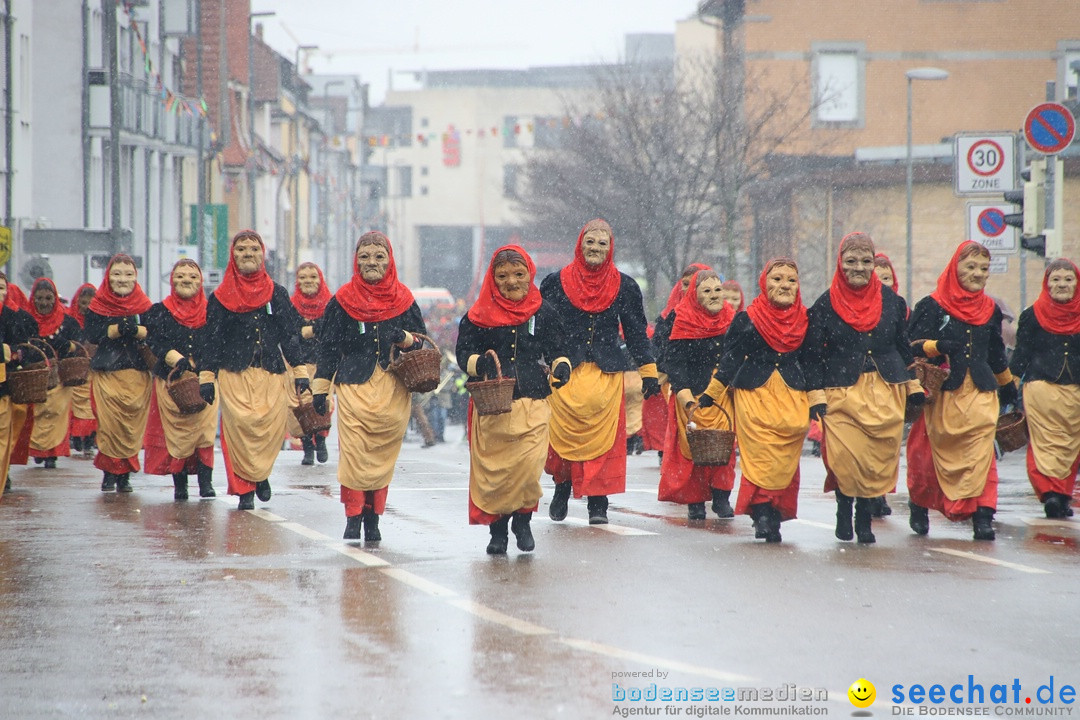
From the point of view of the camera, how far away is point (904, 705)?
6.09 metres

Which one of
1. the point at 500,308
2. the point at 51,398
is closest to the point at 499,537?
the point at 500,308

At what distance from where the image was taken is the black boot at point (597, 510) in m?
11.7

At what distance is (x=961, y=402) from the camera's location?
10922 millimetres

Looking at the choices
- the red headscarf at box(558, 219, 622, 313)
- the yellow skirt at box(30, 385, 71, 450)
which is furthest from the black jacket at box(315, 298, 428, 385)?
the yellow skirt at box(30, 385, 71, 450)

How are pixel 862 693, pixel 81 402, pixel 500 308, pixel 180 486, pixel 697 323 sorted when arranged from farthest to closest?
pixel 81 402
pixel 180 486
pixel 697 323
pixel 500 308
pixel 862 693

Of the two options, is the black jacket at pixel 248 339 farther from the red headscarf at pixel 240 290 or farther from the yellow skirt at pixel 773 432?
the yellow skirt at pixel 773 432

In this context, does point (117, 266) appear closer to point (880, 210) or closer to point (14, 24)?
point (14, 24)

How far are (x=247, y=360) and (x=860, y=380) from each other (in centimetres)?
467

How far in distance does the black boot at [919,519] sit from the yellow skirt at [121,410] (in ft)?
21.8

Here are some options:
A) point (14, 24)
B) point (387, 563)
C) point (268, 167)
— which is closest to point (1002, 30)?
point (268, 167)

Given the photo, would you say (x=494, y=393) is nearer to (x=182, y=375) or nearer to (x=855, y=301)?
(x=855, y=301)

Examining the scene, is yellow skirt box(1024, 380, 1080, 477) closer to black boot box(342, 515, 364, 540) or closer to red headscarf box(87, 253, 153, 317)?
black boot box(342, 515, 364, 540)

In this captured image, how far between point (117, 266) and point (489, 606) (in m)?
7.39

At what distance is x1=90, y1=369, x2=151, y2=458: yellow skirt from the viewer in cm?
1415
